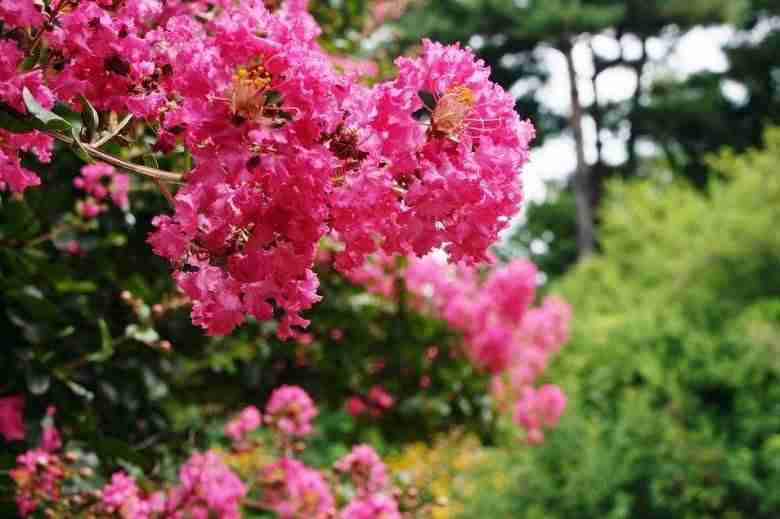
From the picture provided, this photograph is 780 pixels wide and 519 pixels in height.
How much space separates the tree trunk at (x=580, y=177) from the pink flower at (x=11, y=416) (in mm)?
12526

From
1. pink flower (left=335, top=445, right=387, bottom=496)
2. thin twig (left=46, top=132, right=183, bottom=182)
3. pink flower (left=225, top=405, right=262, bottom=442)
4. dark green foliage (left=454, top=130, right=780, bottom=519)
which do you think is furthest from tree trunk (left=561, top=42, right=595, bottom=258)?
thin twig (left=46, top=132, right=183, bottom=182)

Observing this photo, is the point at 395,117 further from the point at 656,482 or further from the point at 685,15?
the point at 685,15

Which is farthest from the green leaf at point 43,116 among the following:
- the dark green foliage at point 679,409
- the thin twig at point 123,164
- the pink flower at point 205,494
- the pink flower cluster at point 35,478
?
the dark green foliage at point 679,409

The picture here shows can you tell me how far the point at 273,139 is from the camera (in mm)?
845

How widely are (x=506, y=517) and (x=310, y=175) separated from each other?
4.66 m

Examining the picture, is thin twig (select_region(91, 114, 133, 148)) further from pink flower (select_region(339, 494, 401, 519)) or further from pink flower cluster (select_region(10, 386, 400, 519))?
pink flower (select_region(339, 494, 401, 519))

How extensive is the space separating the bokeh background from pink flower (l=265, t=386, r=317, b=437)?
6.4 inches

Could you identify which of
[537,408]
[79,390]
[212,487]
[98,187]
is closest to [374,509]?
[212,487]

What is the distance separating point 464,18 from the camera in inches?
535

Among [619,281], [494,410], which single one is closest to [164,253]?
[494,410]

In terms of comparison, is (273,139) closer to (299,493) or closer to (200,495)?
(200,495)

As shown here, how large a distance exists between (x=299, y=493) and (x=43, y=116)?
1.45 meters

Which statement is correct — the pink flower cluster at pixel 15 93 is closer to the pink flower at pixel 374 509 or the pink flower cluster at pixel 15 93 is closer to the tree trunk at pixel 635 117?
the pink flower at pixel 374 509

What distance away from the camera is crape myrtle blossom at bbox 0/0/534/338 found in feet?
2.83
